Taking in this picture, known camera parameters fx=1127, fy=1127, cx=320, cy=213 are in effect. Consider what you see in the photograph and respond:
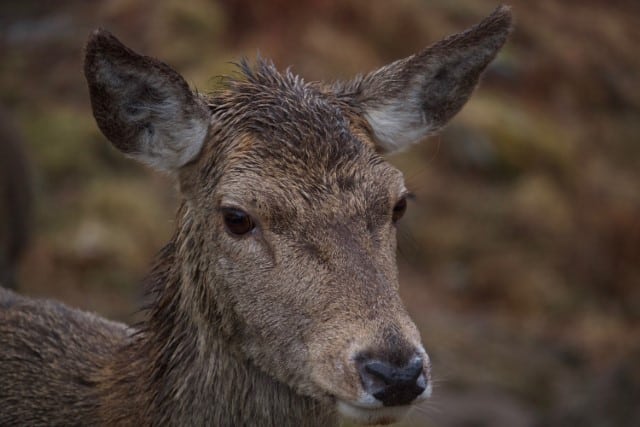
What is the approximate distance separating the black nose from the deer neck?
64 centimetres

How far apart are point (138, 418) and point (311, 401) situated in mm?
928

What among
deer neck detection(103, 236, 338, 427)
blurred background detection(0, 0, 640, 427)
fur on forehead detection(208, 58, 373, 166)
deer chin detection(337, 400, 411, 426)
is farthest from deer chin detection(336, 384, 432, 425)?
blurred background detection(0, 0, 640, 427)

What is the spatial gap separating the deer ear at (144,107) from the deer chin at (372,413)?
5.48ft

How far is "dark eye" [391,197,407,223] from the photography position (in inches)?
221

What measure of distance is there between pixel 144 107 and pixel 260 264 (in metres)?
1.06

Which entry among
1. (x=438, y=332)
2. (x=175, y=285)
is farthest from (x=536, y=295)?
(x=175, y=285)

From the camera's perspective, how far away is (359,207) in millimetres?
5387

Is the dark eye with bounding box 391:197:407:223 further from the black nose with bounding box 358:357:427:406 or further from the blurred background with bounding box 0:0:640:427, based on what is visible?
A: the blurred background with bounding box 0:0:640:427

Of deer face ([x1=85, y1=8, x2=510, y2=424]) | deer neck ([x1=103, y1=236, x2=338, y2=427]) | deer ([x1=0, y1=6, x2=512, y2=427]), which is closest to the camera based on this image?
deer face ([x1=85, y1=8, x2=510, y2=424])

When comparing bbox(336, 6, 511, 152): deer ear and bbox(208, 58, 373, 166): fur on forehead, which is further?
bbox(336, 6, 511, 152): deer ear

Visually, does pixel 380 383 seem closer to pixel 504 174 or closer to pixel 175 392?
pixel 175 392

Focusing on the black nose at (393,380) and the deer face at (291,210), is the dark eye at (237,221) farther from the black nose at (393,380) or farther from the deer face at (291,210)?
the black nose at (393,380)

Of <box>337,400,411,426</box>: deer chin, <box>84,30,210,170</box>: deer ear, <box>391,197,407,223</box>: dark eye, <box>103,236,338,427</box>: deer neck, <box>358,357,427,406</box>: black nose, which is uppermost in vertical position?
<box>84,30,210,170</box>: deer ear

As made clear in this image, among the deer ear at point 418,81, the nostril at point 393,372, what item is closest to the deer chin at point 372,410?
the nostril at point 393,372
